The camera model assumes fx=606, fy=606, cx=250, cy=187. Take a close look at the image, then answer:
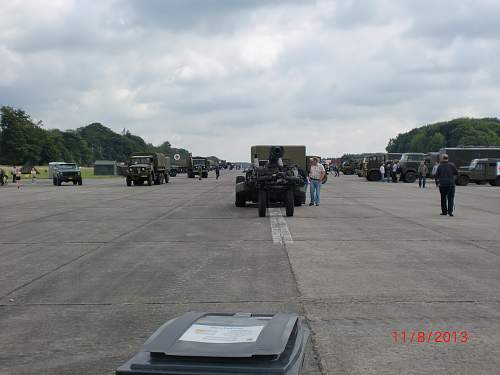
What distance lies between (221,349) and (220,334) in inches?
7.0

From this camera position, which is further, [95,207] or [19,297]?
[95,207]

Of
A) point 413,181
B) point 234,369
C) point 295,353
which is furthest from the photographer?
point 413,181

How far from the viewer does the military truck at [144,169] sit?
44531 mm

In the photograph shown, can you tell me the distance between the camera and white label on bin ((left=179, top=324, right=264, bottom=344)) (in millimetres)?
2592

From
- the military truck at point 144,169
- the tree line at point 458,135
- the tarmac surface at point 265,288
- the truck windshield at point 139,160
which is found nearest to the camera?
the tarmac surface at point 265,288

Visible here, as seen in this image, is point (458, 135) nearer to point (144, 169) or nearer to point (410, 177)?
point (410, 177)

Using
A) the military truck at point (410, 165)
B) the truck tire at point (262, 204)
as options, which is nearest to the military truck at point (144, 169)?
the military truck at point (410, 165)

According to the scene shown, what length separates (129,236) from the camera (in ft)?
42.6

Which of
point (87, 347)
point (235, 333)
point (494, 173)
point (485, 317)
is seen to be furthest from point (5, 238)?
point (494, 173)

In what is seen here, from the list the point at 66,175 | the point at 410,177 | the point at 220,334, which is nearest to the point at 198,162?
the point at 66,175

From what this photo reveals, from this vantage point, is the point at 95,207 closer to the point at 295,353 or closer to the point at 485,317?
the point at 485,317

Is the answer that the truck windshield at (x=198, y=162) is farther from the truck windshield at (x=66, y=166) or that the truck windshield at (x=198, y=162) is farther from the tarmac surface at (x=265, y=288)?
the tarmac surface at (x=265, y=288)

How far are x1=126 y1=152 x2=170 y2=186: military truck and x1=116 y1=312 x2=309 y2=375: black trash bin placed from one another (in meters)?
42.1

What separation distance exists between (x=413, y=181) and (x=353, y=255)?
42635mm
